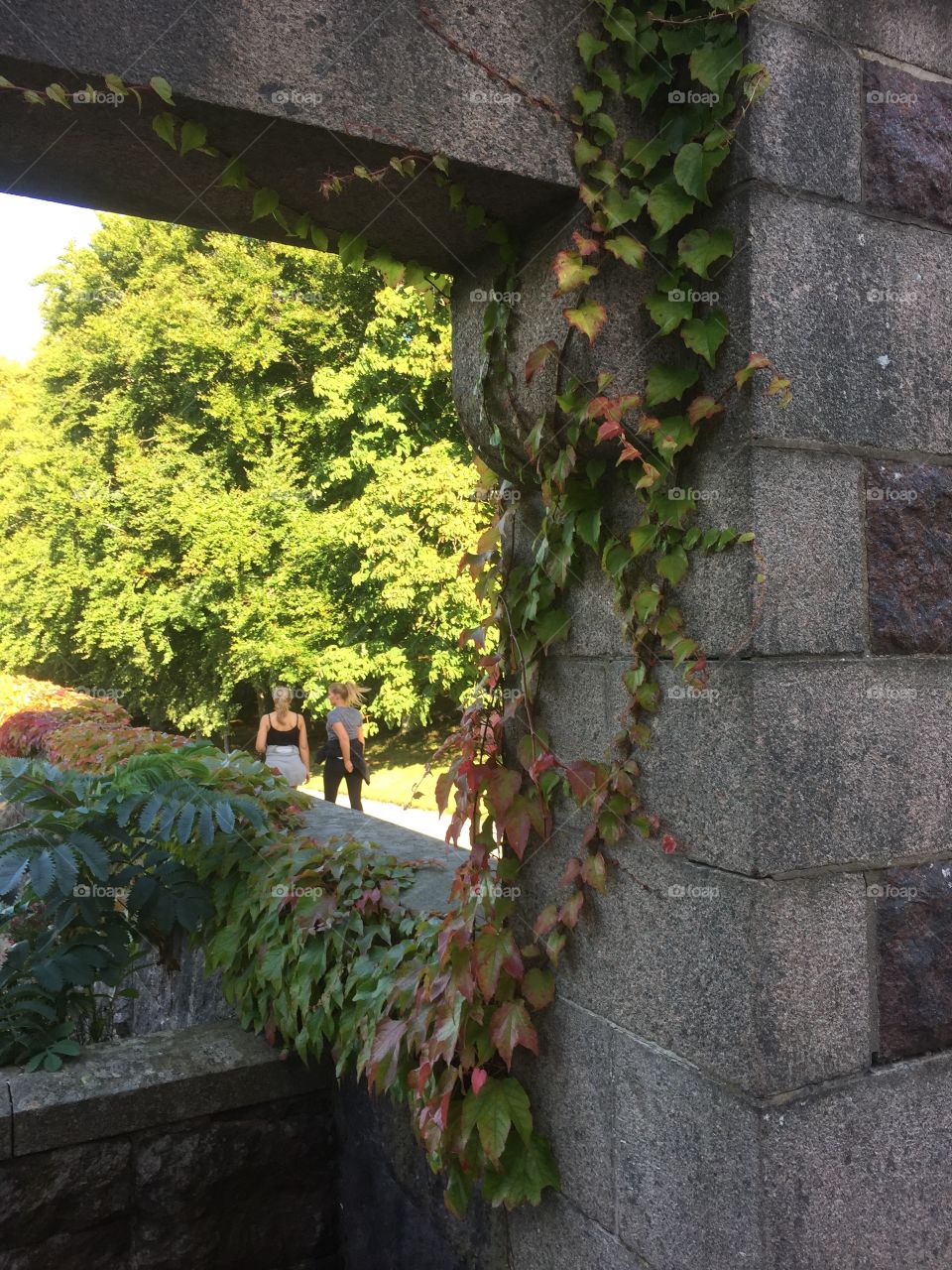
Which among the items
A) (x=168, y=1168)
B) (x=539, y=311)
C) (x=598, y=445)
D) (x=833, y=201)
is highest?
(x=833, y=201)

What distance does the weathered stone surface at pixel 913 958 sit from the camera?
190cm

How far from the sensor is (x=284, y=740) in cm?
893

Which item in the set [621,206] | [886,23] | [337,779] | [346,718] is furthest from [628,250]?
[337,779]

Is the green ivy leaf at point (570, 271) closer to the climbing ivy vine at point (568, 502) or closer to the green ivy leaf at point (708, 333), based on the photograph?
the climbing ivy vine at point (568, 502)

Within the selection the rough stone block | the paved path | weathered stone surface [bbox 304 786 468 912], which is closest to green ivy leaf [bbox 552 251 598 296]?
the rough stone block

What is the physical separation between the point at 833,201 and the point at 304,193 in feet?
3.31

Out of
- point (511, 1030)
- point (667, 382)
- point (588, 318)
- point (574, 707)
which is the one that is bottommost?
point (511, 1030)

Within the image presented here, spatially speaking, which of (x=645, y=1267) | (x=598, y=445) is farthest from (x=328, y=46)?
(x=645, y=1267)

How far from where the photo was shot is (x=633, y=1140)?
1.97 meters

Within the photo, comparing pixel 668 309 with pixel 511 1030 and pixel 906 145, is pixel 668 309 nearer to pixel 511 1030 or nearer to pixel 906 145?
pixel 906 145

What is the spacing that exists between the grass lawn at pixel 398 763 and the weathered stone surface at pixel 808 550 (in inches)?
530

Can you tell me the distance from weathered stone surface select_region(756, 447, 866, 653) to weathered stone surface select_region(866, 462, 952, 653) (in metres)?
0.04

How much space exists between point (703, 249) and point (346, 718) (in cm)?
873

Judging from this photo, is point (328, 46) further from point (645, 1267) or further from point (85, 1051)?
point (85, 1051)
